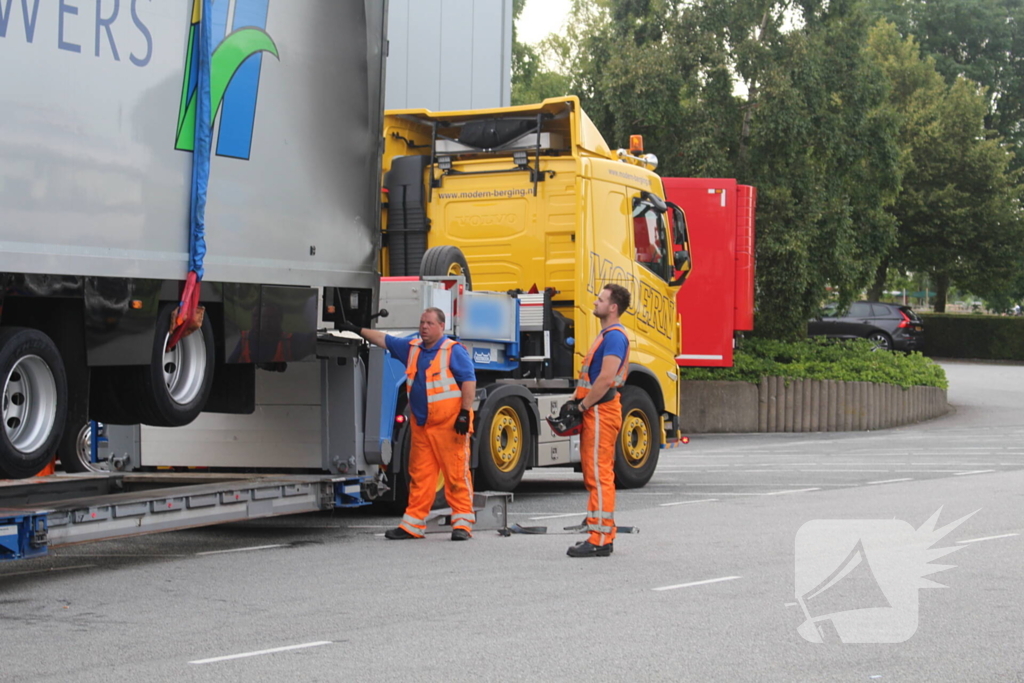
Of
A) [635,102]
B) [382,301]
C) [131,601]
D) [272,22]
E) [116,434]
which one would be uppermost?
[635,102]

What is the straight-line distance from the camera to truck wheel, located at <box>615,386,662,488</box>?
13875 mm

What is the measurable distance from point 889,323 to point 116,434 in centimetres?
2832

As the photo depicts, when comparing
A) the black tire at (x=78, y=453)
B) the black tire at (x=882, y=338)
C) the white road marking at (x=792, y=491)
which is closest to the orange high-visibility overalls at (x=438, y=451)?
the black tire at (x=78, y=453)

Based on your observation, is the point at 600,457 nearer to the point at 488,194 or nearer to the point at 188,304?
the point at 188,304

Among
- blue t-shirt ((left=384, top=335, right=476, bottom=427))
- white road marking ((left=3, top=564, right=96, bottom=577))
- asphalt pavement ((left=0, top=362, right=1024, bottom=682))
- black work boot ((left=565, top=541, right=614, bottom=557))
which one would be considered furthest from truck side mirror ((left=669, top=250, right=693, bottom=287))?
white road marking ((left=3, top=564, right=96, bottom=577))

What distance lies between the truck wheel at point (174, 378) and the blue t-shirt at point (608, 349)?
252cm

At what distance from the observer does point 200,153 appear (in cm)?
834

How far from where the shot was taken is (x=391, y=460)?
1061cm

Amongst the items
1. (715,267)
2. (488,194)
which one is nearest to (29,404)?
(488,194)

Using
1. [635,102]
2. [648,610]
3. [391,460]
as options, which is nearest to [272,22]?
[391,460]

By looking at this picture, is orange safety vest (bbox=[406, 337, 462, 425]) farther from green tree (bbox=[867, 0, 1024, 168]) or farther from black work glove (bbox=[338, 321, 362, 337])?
green tree (bbox=[867, 0, 1024, 168])

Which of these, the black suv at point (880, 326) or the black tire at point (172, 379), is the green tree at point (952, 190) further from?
the black tire at point (172, 379)

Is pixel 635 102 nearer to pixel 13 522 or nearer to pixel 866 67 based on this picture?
pixel 866 67

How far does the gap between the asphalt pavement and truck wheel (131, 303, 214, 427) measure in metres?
0.99
